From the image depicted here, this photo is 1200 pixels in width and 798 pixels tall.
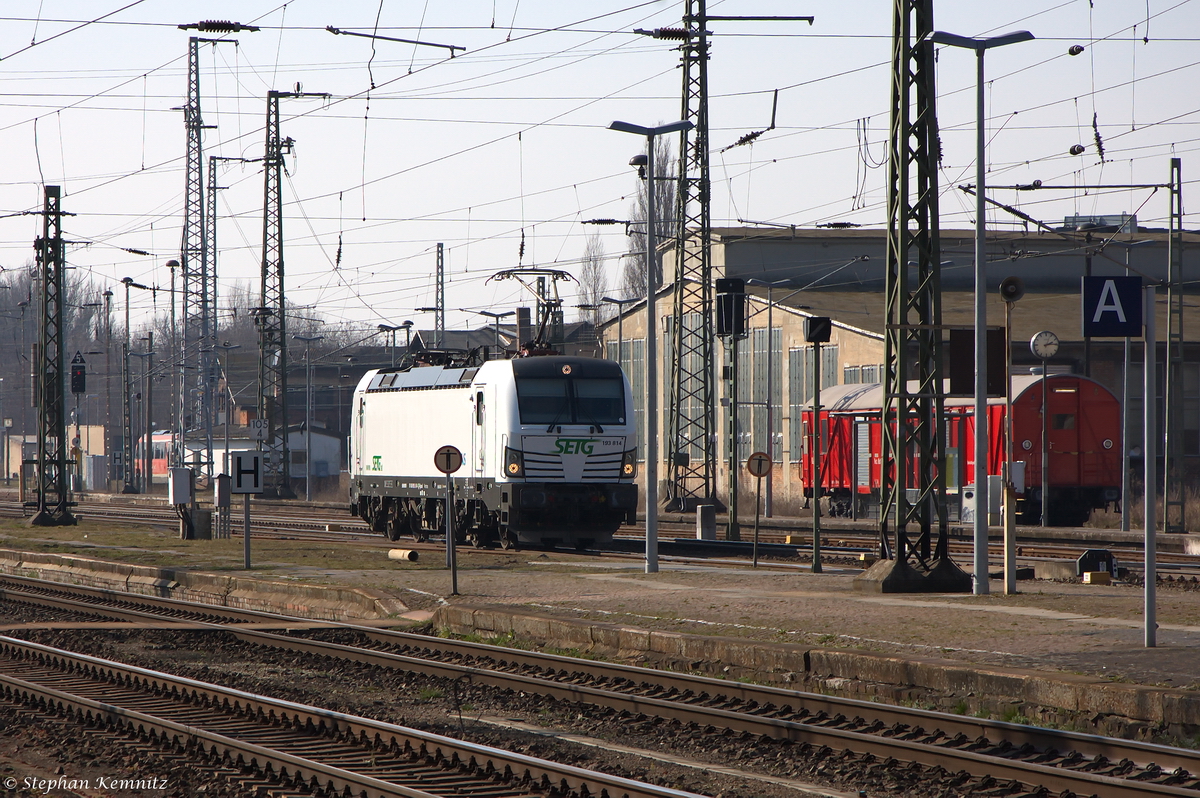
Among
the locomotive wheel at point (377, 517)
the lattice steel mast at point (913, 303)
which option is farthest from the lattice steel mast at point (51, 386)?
the lattice steel mast at point (913, 303)

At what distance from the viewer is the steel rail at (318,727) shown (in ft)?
24.3

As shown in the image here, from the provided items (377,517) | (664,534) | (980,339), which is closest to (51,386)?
(377,517)

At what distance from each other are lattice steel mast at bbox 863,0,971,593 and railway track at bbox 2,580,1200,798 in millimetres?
5393

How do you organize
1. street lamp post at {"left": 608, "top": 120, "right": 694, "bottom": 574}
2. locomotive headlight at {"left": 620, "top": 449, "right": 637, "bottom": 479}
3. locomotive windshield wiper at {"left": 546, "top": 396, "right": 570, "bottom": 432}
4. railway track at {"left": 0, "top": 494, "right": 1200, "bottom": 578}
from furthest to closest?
locomotive headlight at {"left": 620, "top": 449, "right": 637, "bottom": 479} → locomotive windshield wiper at {"left": 546, "top": 396, "right": 570, "bottom": 432} → railway track at {"left": 0, "top": 494, "right": 1200, "bottom": 578} → street lamp post at {"left": 608, "top": 120, "right": 694, "bottom": 574}

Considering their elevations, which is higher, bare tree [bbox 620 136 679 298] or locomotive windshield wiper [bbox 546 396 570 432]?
bare tree [bbox 620 136 679 298]

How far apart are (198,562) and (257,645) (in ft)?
28.1

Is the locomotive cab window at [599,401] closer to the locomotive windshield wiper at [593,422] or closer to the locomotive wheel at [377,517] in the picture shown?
the locomotive windshield wiper at [593,422]

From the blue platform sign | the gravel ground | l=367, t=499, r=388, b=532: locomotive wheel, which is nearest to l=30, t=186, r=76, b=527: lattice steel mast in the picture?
l=367, t=499, r=388, b=532: locomotive wheel

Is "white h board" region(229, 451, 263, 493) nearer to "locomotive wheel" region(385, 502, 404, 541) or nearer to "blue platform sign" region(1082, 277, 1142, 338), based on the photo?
"locomotive wheel" region(385, 502, 404, 541)

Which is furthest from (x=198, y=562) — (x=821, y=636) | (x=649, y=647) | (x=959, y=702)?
(x=959, y=702)

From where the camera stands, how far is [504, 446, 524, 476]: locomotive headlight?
79.1 ft

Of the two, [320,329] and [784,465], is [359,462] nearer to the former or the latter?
[784,465]

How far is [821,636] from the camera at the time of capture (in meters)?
12.3

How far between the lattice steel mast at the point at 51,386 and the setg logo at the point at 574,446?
15485mm
